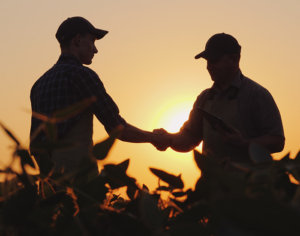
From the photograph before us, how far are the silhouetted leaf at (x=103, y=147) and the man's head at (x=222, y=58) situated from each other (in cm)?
301

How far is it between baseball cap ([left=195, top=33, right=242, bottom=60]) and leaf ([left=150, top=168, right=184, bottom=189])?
9.66ft

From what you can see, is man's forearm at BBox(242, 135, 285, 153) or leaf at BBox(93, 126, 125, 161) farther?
man's forearm at BBox(242, 135, 285, 153)

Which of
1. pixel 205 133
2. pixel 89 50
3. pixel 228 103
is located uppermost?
pixel 89 50

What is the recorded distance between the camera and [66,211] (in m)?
0.40

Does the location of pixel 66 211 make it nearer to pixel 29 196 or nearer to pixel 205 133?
pixel 29 196

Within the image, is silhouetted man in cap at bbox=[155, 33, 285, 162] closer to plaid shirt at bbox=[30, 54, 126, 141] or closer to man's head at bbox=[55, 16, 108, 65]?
plaid shirt at bbox=[30, 54, 126, 141]

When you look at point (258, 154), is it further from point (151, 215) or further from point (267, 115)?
point (267, 115)

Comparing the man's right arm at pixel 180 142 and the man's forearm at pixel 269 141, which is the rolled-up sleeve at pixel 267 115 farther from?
the man's right arm at pixel 180 142

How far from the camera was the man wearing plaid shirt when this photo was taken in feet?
8.18

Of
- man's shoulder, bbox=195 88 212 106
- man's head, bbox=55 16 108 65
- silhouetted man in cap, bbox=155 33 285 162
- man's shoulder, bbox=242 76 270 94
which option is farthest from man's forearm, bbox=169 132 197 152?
man's head, bbox=55 16 108 65

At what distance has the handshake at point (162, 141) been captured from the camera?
11.5 feet

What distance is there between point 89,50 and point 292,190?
2.90 m

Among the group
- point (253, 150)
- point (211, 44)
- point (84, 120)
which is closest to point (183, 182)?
point (253, 150)

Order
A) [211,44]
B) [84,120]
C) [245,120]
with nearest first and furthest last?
[84,120] → [245,120] → [211,44]
